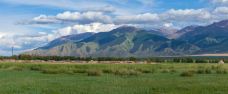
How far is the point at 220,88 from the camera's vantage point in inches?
1214

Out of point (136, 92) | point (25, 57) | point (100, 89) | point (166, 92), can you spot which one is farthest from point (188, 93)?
point (25, 57)

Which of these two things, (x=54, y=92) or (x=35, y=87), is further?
(x=35, y=87)

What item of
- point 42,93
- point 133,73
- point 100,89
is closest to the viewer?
point 42,93

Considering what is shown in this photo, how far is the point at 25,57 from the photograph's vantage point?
14050 cm

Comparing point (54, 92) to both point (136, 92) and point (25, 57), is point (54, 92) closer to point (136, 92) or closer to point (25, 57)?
point (136, 92)

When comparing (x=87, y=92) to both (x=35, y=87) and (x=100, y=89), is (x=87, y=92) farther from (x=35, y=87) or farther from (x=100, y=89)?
(x=35, y=87)

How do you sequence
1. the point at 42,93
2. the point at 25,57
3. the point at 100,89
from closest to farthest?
1. the point at 42,93
2. the point at 100,89
3. the point at 25,57

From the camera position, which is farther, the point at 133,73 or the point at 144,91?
the point at 133,73

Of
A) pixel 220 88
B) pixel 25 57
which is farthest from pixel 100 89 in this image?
pixel 25 57

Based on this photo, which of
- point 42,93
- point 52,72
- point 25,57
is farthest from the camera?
point 25,57

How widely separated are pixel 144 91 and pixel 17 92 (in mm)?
7956

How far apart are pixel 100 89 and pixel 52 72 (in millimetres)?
26062

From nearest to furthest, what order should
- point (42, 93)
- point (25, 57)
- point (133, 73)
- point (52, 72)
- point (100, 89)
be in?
point (42, 93) → point (100, 89) → point (133, 73) → point (52, 72) → point (25, 57)

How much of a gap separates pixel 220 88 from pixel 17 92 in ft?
43.9
